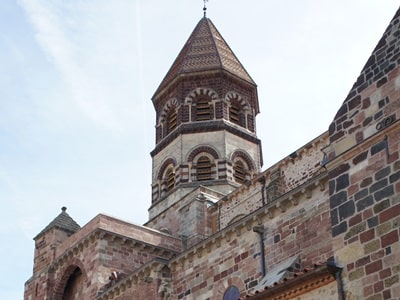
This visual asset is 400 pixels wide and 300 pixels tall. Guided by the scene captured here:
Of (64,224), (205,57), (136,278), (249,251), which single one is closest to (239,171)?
(205,57)

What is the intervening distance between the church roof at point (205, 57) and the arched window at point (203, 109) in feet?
4.94

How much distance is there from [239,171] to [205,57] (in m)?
6.08

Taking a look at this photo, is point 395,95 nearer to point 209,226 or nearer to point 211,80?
point 209,226

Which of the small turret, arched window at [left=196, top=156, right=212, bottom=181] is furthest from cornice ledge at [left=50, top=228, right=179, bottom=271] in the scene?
arched window at [left=196, top=156, right=212, bottom=181]

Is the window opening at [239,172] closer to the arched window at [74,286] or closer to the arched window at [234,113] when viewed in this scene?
the arched window at [234,113]

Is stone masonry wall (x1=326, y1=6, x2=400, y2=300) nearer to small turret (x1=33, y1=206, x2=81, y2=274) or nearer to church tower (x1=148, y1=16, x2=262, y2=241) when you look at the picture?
church tower (x1=148, y1=16, x2=262, y2=241)

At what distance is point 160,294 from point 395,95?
11.9 meters

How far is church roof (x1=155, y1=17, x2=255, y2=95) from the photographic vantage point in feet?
106

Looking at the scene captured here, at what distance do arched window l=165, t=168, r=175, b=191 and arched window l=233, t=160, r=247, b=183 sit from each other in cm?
265

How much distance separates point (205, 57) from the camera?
1307 inches

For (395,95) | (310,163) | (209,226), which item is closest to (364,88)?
(395,95)

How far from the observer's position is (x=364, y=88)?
407 inches

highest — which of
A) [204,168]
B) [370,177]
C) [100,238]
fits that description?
[204,168]

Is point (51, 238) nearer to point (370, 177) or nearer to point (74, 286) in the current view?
point (74, 286)
